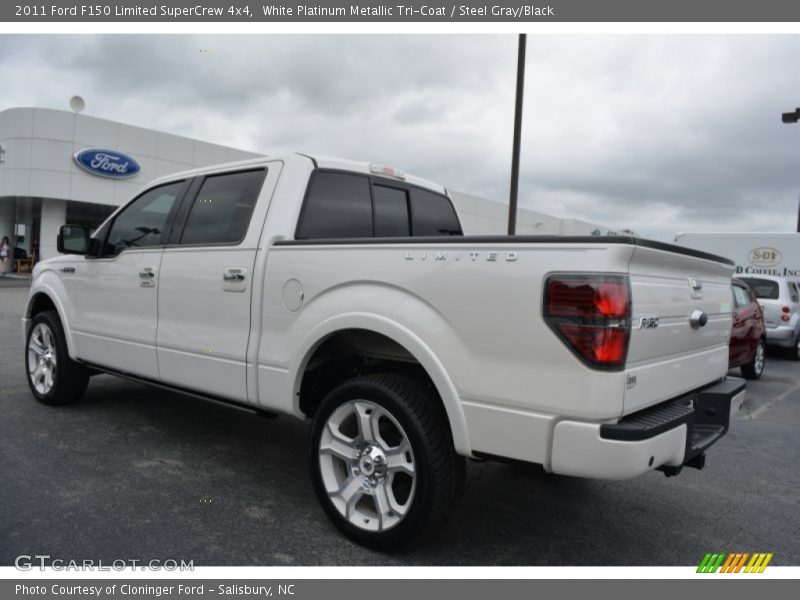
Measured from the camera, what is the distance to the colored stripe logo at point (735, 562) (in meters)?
2.99

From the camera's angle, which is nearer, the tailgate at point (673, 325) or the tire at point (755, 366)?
the tailgate at point (673, 325)

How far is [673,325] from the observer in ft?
9.20

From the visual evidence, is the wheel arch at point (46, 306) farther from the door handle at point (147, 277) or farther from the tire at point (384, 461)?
the tire at point (384, 461)

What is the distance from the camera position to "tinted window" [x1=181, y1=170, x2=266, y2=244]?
3.79 m

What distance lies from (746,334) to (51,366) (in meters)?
8.50

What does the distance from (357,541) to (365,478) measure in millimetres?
303

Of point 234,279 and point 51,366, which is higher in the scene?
point 234,279

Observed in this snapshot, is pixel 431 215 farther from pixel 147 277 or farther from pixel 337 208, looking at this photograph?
pixel 147 277

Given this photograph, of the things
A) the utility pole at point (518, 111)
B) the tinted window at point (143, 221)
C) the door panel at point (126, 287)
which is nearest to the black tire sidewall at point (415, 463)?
the door panel at point (126, 287)

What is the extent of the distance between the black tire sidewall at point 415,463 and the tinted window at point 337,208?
3.46 feet

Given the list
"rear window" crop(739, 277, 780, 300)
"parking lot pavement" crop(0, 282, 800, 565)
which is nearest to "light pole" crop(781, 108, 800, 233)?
"rear window" crop(739, 277, 780, 300)

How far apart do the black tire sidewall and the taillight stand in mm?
812

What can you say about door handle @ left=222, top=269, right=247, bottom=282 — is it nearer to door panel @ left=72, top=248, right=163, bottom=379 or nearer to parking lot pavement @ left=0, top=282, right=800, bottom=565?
door panel @ left=72, top=248, right=163, bottom=379

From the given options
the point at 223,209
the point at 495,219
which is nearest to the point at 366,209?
the point at 223,209
